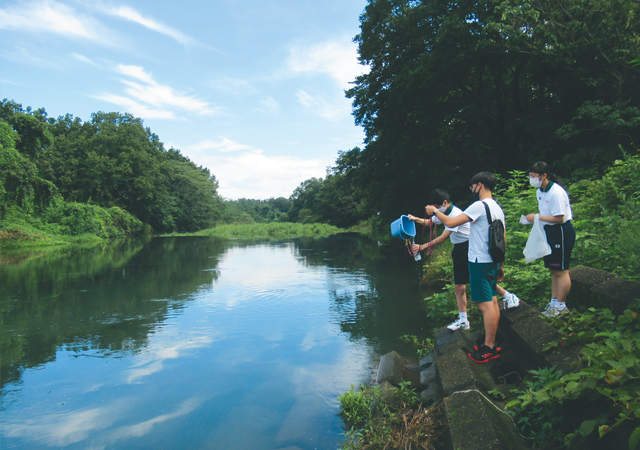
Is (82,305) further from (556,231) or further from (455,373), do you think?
(556,231)

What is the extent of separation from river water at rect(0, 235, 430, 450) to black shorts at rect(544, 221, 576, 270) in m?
2.31

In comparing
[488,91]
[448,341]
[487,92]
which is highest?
[488,91]

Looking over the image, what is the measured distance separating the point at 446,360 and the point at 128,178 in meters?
45.0

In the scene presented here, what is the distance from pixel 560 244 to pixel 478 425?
2.32m

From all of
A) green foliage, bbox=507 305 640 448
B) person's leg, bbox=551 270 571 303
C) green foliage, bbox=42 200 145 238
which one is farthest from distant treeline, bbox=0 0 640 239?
person's leg, bbox=551 270 571 303

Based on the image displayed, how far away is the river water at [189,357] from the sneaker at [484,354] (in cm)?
139

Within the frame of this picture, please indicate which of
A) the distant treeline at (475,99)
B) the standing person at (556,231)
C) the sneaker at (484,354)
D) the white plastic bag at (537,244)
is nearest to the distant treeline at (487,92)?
the distant treeline at (475,99)

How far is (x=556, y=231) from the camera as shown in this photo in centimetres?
395

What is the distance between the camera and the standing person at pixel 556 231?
3.80 meters

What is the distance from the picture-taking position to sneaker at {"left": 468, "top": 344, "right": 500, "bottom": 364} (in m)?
Answer: 3.43

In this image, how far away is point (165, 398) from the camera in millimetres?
4227

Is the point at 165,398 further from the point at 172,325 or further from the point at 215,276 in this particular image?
the point at 215,276

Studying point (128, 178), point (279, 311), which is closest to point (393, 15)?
point (279, 311)

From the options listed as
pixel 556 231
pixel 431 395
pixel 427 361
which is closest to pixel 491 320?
pixel 431 395
